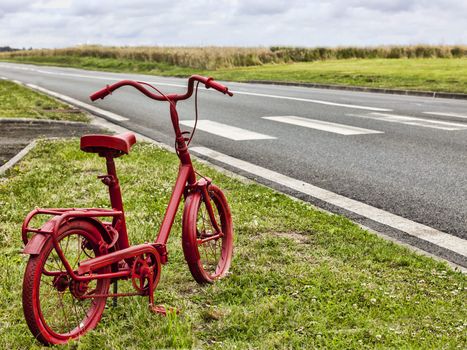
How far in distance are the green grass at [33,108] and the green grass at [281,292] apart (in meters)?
6.81

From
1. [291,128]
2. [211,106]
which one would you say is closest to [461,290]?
[291,128]

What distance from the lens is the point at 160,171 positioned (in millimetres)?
7023

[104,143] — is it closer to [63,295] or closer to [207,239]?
[63,295]

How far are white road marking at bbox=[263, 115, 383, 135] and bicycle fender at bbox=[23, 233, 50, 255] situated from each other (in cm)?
845

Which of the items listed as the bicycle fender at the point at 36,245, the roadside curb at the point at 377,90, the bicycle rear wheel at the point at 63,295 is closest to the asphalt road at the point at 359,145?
the roadside curb at the point at 377,90

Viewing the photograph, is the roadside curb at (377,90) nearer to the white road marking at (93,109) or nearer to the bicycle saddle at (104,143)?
the white road marking at (93,109)

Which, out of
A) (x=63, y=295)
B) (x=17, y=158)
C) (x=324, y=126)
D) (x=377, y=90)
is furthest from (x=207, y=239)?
(x=377, y=90)

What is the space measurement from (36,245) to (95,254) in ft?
1.40

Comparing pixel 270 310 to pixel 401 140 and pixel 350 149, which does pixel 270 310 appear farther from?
pixel 401 140

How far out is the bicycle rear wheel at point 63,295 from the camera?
280cm

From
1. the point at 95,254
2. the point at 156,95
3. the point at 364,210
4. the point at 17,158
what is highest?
the point at 156,95

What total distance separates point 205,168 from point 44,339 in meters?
4.51

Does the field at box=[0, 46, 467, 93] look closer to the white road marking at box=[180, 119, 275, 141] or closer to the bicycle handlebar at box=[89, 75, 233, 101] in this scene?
the white road marking at box=[180, 119, 275, 141]

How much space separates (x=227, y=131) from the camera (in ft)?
36.4
